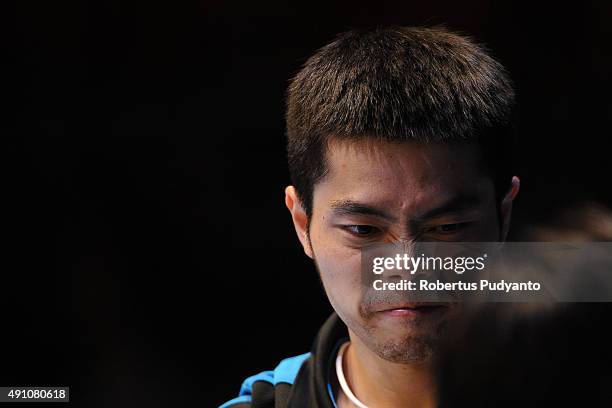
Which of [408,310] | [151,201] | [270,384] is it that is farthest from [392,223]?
[151,201]

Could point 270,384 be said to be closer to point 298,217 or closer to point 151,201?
point 298,217

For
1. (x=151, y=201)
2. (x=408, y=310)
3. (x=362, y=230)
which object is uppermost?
(x=151, y=201)

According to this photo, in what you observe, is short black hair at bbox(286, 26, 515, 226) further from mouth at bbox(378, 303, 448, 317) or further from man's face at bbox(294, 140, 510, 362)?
mouth at bbox(378, 303, 448, 317)

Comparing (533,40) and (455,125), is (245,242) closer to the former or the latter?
(455,125)

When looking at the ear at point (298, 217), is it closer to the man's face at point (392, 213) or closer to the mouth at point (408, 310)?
the man's face at point (392, 213)

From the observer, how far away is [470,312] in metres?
1.50

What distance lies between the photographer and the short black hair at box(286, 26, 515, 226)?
4.51 feet

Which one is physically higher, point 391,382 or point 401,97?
point 401,97

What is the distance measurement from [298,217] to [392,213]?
0.77ft

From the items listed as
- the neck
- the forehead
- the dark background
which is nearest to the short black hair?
the forehead

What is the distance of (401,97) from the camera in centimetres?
139

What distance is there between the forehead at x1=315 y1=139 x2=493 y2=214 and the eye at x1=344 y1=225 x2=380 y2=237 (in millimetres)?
54

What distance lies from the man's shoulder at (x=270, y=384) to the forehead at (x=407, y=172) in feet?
1.38

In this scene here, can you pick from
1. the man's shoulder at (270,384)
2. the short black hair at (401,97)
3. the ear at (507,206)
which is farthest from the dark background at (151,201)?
the ear at (507,206)
